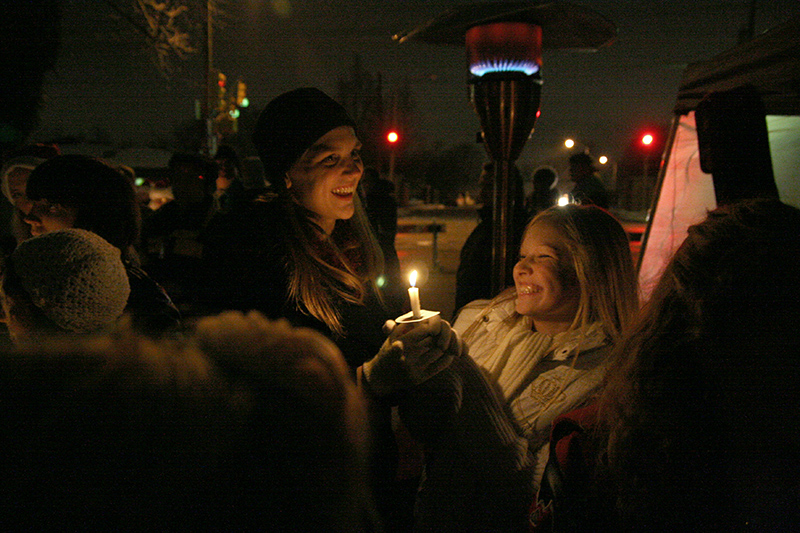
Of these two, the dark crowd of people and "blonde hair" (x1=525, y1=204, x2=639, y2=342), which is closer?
the dark crowd of people

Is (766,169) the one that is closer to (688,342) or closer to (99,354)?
(688,342)

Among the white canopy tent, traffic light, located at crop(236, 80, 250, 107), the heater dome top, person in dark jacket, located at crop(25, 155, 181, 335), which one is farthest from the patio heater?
traffic light, located at crop(236, 80, 250, 107)

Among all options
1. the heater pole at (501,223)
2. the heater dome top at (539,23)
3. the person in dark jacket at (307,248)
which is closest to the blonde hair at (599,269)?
the person in dark jacket at (307,248)

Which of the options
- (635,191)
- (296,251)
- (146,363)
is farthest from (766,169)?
(635,191)

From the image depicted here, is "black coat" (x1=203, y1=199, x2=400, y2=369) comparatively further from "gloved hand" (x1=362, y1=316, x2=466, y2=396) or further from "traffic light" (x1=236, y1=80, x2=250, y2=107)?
"traffic light" (x1=236, y1=80, x2=250, y2=107)

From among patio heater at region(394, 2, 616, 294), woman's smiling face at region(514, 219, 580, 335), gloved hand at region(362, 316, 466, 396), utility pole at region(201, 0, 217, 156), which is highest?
utility pole at region(201, 0, 217, 156)

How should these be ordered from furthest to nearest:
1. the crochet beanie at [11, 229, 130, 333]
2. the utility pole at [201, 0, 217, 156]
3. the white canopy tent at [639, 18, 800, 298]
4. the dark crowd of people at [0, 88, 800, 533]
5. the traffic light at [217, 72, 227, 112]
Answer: the traffic light at [217, 72, 227, 112] → the utility pole at [201, 0, 217, 156] → the white canopy tent at [639, 18, 800, 298] → the crochet beanie at [11, 229, 130, 333] → the dark crowd of people at [0, 88, 800, 533]

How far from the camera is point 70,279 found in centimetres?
125

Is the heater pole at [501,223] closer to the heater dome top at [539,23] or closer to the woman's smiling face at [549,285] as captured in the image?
the heater dome top at [539,23]

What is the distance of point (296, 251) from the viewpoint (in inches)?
82.2

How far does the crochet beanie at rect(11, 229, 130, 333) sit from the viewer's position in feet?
4.08

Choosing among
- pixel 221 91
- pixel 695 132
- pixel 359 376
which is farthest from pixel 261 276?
pixel 221 91

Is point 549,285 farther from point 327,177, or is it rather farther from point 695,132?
point 695,132

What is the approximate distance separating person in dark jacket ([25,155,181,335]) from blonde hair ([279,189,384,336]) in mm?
547
